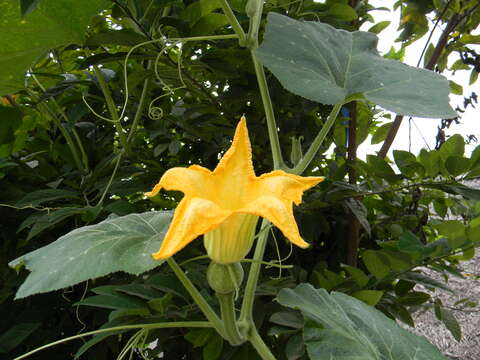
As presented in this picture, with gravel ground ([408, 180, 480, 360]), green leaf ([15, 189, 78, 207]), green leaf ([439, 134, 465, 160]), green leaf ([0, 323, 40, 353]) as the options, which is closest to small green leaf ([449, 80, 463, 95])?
gravel ground ([408, 180, 480, 360])

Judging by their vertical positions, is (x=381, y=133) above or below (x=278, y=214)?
below

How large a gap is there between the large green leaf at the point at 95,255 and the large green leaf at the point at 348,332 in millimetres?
139

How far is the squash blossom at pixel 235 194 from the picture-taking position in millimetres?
280

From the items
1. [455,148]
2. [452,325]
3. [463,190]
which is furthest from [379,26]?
[452,325]

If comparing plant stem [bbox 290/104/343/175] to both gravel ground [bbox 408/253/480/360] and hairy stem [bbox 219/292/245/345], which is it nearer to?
hairy stem [bbox 219/292/245/345]

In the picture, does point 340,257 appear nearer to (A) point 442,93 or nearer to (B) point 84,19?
(A) point 442,93

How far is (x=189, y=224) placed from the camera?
27cm

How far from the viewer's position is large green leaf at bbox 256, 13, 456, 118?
46 cm

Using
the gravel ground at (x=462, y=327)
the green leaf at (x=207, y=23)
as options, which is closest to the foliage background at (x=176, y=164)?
the green leaf at (x=207, y=23)

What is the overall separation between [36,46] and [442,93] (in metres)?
0.47

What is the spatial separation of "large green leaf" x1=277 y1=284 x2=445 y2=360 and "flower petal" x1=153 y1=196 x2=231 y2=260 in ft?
0.63

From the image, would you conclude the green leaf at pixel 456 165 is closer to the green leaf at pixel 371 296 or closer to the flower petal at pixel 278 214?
the green leaf at pixel 371 296

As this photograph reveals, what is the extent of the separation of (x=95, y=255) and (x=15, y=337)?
366 millimetres

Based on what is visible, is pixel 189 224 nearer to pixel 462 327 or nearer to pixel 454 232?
pixel 454 232
